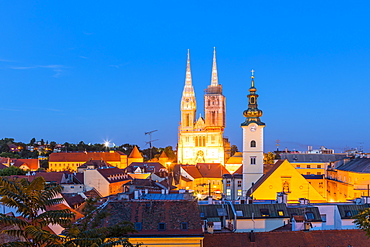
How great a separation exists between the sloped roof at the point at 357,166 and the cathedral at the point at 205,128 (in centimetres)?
6874

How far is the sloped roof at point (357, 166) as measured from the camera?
171ft

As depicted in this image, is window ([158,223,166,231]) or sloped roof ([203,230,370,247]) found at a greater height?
window ([158,223,166,231])

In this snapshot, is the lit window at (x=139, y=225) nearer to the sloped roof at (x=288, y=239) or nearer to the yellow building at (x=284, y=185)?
the sloped roof at (x=288, y=239)

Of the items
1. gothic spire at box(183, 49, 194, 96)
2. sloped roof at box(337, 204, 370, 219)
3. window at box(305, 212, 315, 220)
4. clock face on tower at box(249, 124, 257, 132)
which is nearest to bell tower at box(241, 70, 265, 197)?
clock face on tower at box(249, 124, 257, 132)

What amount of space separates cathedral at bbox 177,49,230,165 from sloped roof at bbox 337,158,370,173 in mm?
68739

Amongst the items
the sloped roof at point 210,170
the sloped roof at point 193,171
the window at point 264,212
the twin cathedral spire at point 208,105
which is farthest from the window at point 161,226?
the twin cathedral spire at point 208,105

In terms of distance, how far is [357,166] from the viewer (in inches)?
2151

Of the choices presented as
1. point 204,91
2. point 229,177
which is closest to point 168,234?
point 229,177

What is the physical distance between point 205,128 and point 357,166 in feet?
272

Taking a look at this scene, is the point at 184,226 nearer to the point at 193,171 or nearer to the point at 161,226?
the point at 161,226

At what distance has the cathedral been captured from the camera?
129625mm

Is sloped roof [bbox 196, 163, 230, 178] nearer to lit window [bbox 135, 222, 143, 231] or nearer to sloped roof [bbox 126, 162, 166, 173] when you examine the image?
sloped roof [bbox 126, 162, 166, 173]

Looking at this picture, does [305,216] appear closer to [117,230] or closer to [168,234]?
[168,234]

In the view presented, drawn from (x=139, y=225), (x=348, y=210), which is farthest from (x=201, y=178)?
(x=139, y=225)
